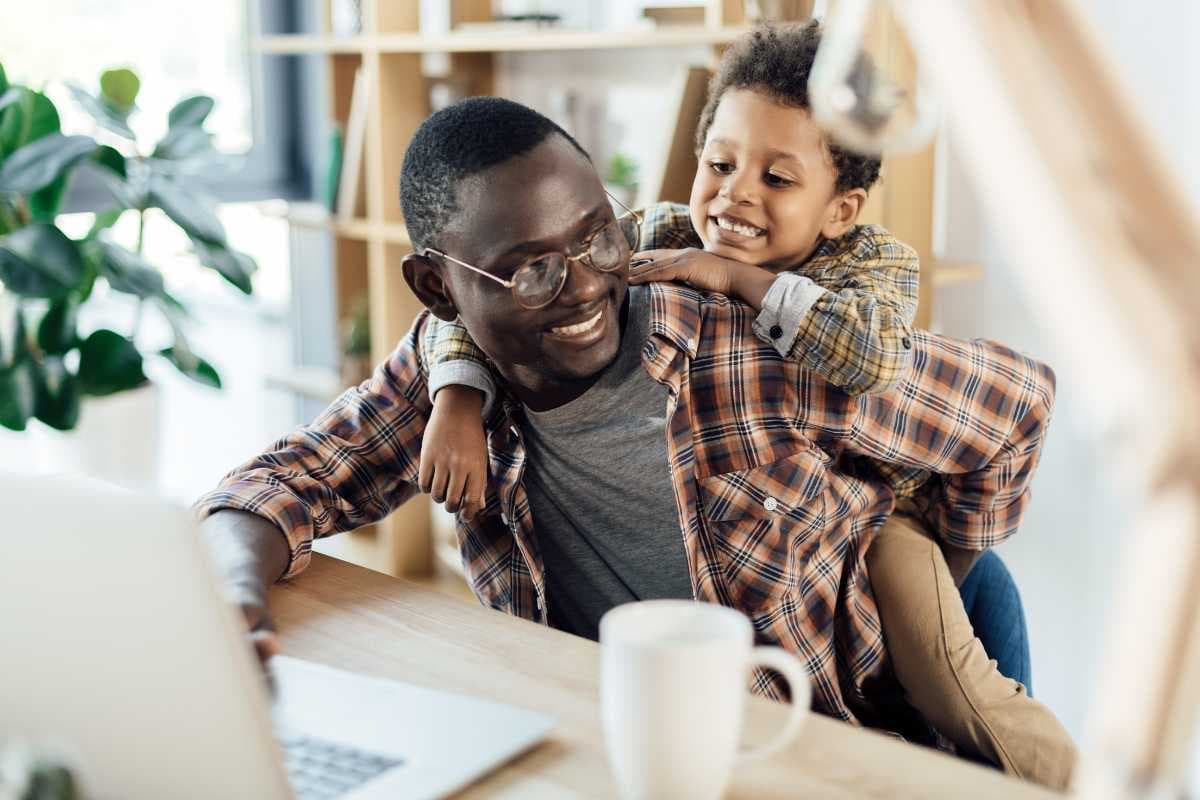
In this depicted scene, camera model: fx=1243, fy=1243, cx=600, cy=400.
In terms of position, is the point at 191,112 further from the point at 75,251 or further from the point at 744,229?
the point at 744,229

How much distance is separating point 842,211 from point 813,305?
0.35 m

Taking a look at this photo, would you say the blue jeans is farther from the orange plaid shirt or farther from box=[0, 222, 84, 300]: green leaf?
box=[0, 222, 84, 300]: green leaf

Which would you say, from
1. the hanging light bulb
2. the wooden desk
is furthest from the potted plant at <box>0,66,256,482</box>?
the hanging light bulb

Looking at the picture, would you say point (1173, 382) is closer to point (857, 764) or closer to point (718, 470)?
point (857, 764)

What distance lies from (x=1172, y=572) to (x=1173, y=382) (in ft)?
0.22

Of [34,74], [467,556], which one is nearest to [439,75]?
[34,74]

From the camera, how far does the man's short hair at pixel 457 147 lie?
1.21 m

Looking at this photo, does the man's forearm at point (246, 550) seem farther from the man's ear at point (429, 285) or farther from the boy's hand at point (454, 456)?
the man's ear at point (429, 285)

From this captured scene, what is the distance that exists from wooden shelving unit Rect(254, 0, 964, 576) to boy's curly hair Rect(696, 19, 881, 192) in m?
1.10

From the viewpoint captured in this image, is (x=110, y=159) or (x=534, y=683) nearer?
(x=534, y=683)

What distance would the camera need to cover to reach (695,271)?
4.32 feet

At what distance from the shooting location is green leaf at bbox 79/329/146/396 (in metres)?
2.90

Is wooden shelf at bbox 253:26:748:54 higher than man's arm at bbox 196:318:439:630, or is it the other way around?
wooden shelf at bbox 253:26:748:54

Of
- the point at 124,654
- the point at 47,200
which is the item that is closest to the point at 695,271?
the point at 124,654
